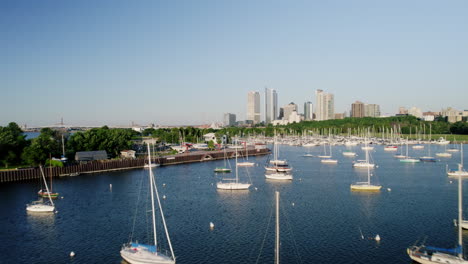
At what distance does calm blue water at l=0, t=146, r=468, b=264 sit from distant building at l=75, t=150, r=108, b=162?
17.4m

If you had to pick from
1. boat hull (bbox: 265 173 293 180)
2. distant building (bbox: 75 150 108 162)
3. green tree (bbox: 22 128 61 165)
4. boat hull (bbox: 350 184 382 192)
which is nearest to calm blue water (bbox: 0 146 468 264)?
boat hull (bbox: 350 184 382 192)

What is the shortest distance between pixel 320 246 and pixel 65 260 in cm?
2014

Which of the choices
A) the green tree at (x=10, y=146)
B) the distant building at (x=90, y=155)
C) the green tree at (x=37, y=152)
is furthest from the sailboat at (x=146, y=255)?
the distant building at (x=90, y=155)

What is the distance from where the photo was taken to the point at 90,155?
278 ft

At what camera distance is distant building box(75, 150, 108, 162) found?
271 ft

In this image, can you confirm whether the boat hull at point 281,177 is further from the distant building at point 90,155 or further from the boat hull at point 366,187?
the distant building at point 90,155

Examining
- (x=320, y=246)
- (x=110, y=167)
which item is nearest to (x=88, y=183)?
(x=110, y=167)

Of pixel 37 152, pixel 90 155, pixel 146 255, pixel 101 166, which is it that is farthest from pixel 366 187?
pixel 37 152

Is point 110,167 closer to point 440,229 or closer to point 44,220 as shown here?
point 44,220

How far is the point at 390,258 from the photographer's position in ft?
96.7

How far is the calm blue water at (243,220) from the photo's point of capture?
3114cm

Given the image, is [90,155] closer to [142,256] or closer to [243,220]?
[243,220]

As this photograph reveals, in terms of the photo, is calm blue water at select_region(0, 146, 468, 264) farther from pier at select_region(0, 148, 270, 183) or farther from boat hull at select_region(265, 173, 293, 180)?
pier at select_region(0, 148, 270, 183)

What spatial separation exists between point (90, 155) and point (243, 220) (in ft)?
180
